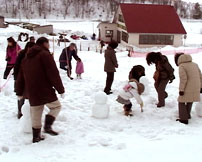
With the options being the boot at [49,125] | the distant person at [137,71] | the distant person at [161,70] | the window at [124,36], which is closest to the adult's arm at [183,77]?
the distant person at [137,71]

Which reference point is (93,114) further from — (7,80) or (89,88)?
(7,80)

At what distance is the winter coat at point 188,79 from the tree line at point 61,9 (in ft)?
204

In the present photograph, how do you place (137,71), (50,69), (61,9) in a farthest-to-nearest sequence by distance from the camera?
(61,9), (137,71), (50,69)

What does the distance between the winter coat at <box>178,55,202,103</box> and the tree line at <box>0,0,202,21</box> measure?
6220 centimetres

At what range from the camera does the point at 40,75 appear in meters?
4.22

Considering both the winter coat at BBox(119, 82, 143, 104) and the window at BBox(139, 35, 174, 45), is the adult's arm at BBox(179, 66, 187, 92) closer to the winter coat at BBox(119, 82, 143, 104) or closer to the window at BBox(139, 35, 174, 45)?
the winter coat at BBox(119, 82, 143, 104)

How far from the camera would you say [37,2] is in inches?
2744

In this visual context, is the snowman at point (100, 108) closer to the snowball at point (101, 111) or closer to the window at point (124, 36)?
the snowball at point (101, 111)

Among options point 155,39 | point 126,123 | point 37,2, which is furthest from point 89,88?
point 37,2

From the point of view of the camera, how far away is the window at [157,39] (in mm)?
29414

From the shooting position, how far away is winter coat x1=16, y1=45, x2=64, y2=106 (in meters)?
4.18

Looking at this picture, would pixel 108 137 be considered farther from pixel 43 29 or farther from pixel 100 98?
pixel 43 29

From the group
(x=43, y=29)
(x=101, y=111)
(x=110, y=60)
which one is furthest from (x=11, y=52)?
(x=43, y=29)

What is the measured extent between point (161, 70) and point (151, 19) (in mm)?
25570
